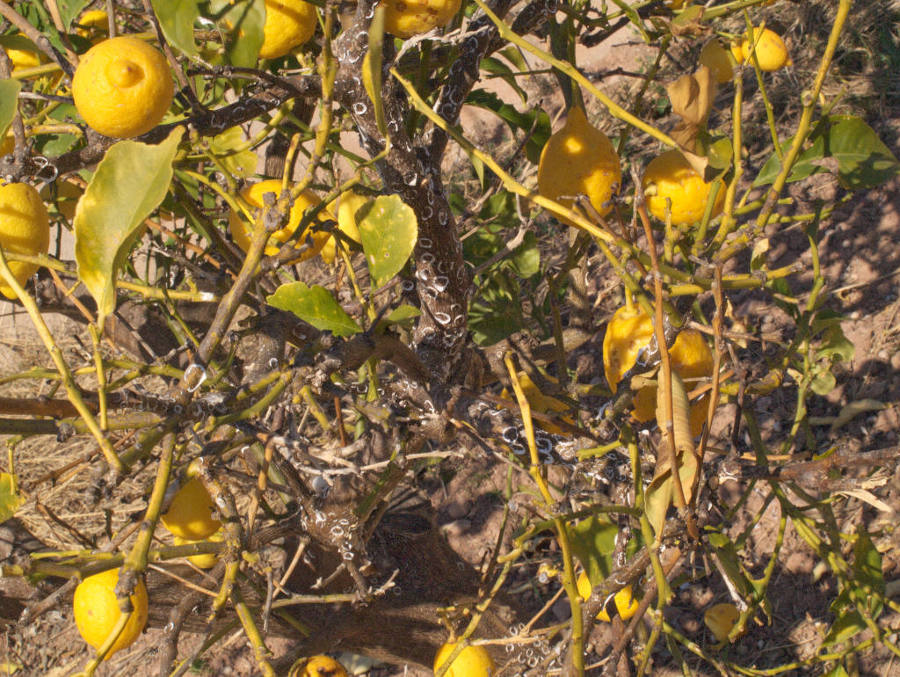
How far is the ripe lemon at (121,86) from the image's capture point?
2.12 ft

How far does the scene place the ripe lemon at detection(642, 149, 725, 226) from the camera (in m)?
0.90

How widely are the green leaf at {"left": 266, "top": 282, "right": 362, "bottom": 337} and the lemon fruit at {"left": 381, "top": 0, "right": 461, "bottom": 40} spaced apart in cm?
25

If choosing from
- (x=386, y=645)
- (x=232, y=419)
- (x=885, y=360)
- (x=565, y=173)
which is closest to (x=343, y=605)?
(x=386, y=645)

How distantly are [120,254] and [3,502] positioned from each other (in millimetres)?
501

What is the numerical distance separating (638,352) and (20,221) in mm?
715

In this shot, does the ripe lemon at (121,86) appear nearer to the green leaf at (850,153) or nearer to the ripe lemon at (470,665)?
the green leaf at (850,153)

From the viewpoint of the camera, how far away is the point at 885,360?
1890 mm

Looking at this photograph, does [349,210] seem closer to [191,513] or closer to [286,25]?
[286,25]

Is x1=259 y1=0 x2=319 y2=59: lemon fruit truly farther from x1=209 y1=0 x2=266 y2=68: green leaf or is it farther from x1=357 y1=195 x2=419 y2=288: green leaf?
x1=357 y1=195 x2=419 y2=288: green leaf

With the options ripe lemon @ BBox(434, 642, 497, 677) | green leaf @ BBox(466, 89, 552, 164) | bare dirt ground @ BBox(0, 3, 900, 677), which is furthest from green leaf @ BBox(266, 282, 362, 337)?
bare dirt ground @ BBox(0, 3, 900, 677)

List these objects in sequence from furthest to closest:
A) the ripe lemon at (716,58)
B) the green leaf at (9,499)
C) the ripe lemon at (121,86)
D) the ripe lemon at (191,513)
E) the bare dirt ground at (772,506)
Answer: the bare dirt ground at (772,506), the ripe lemon at (191,513), the ripe lemon at (716,58), the green leaf at (9,499), the ripe lemon at (121,86)

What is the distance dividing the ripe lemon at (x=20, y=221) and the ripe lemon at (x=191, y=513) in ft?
1.36

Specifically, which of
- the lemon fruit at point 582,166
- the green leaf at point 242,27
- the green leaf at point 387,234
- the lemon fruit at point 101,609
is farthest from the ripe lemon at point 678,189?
the lemon fruit at point 101,609

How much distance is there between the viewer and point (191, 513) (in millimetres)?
1089
